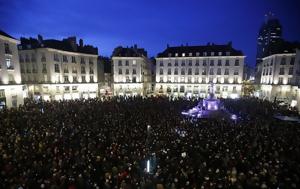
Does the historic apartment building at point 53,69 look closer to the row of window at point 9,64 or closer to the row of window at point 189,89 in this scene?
the row of window at point 9,64

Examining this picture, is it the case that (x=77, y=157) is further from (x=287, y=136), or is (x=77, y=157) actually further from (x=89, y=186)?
(x=287, y=136)

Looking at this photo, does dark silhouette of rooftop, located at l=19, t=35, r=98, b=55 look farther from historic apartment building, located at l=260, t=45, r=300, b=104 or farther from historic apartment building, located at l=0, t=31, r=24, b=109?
historic apartment building, located at l=260, t=45, r=300, b=104

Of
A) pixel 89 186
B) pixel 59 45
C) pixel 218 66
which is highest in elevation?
pixel 59 45

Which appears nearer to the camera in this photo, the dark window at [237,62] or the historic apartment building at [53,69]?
the historic apartment building at [53,69]

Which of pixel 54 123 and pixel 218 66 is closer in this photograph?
pixel 54 123

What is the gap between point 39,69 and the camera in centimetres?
4109

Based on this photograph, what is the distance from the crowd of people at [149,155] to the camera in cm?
948

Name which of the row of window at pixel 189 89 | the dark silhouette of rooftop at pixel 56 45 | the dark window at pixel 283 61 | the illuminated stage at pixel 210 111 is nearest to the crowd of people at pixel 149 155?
the illuminated stage at pixel 210 111

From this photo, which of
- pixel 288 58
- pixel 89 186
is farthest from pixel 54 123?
pixel 288 58

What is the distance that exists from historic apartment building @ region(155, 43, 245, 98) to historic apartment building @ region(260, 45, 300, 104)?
7075mm

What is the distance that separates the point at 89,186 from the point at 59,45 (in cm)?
4399

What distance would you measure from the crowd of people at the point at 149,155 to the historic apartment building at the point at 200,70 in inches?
1269

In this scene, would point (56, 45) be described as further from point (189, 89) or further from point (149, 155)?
point (149, 155)

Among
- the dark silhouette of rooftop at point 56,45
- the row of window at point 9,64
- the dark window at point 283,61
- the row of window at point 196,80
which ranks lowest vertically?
the row of window at point 196,80
